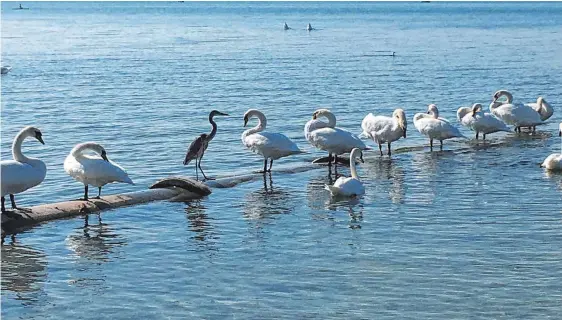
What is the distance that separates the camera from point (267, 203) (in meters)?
14.1

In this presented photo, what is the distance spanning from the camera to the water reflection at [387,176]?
14.4m

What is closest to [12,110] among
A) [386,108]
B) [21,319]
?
[386,108]

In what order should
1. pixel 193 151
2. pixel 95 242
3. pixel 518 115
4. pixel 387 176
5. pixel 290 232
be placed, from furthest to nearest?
1. pixel 518 115
2. pixel 193 151
3. pixel 387 176
4. pixel 290 232
5. pixel 95 242

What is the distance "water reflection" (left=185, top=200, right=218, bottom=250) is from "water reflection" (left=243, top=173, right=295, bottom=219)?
1.94ft

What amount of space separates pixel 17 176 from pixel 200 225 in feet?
7.66

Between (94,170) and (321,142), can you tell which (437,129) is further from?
(94,170)

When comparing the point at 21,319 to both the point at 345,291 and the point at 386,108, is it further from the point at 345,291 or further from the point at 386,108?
the point at 386,108

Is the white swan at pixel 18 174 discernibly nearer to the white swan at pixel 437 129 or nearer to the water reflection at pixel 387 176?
the water reflection at pixel 387 176

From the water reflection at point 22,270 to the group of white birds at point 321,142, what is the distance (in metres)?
1.44

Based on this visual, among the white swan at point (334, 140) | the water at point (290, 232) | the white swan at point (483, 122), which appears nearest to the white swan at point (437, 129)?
the water at point (290, 232)

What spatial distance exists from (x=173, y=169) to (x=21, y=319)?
9.08m

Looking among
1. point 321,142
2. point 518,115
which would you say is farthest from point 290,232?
point 518,115

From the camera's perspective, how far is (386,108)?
2725 cm

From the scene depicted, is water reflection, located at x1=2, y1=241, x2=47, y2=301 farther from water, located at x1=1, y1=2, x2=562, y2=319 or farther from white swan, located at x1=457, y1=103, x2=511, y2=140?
white swan, located at x1=457, y1=103, x2=511, y2=140
